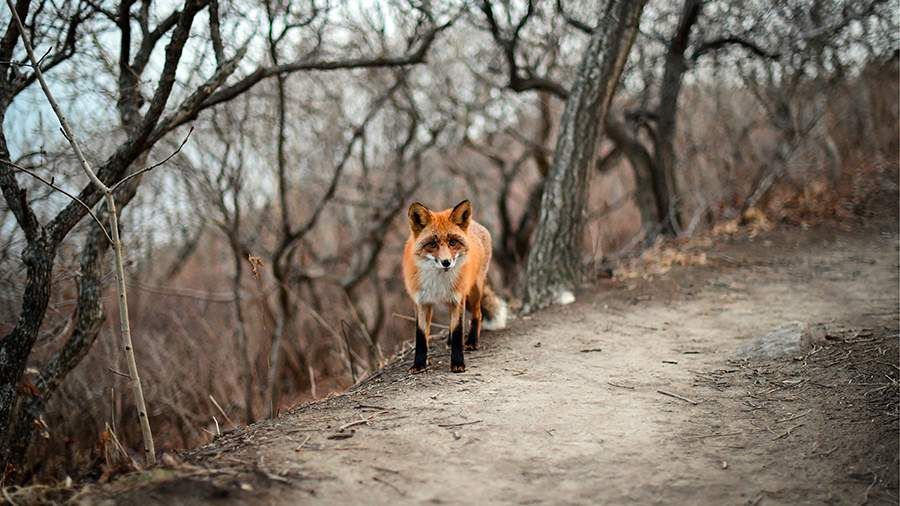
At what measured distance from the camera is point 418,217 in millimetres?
5461

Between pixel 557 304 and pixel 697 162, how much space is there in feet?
30.9

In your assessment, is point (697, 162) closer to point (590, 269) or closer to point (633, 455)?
point (590, 269)

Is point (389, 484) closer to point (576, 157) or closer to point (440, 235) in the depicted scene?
point (440, 235)

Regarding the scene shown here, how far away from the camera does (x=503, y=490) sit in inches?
135

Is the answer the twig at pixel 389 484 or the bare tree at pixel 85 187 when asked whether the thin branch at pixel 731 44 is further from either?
the twig at pixel 389 484

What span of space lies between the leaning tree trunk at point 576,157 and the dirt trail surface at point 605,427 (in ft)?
3.82

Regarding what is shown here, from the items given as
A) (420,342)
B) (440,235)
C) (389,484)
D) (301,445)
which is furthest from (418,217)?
(389,484)

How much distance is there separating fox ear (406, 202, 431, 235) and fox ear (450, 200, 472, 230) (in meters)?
0.22

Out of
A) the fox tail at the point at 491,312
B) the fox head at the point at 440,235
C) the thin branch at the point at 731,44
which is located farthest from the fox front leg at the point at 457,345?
the thin branch at the point at 731,44

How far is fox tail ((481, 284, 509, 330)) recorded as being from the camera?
683 centimetres

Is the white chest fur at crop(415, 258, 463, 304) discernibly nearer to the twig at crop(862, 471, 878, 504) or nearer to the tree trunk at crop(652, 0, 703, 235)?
the twig at crop(862, 471, 878, 504)

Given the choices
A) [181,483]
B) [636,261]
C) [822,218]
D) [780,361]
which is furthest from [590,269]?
[181,483]

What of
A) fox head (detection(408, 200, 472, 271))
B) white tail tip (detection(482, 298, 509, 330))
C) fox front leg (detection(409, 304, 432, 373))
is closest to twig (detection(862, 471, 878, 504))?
fox head (detection(408, 200, 472, 271))

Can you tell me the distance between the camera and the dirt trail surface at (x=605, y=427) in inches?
133
